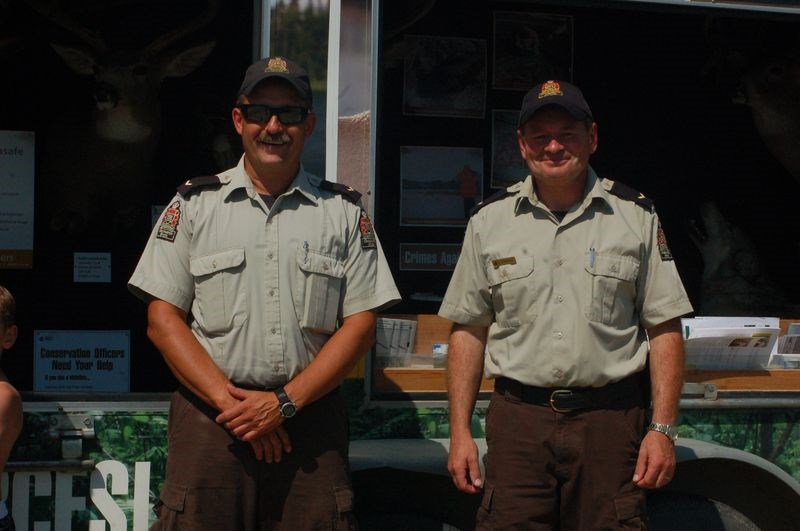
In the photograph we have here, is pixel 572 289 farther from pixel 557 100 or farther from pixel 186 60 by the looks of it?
pixel 186 60

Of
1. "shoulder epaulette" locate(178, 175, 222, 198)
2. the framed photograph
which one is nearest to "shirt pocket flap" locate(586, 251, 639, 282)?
"shoulder epaulette" locate(178, 175, 222, 198)

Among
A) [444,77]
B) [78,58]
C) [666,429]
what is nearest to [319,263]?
[666,429]

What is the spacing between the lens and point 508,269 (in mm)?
2643

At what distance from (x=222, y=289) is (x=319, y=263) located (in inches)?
9.1

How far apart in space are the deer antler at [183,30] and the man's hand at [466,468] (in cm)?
176

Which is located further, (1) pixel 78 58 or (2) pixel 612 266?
(1) pixel 78 58

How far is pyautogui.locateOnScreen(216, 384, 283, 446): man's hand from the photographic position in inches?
96.0

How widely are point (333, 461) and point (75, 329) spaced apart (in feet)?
4.76

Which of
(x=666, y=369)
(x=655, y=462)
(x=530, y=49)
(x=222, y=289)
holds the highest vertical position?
(x=530, y=49)

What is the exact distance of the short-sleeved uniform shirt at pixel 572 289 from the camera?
8.45 feet

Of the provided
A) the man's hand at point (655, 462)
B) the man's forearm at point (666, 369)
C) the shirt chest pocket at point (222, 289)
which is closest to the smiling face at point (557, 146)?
the man's forearm at point (666, 369)

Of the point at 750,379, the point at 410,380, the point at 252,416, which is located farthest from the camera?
the point at 750,379

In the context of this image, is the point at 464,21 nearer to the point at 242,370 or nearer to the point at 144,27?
the point at 144,27

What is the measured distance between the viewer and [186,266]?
257cm
